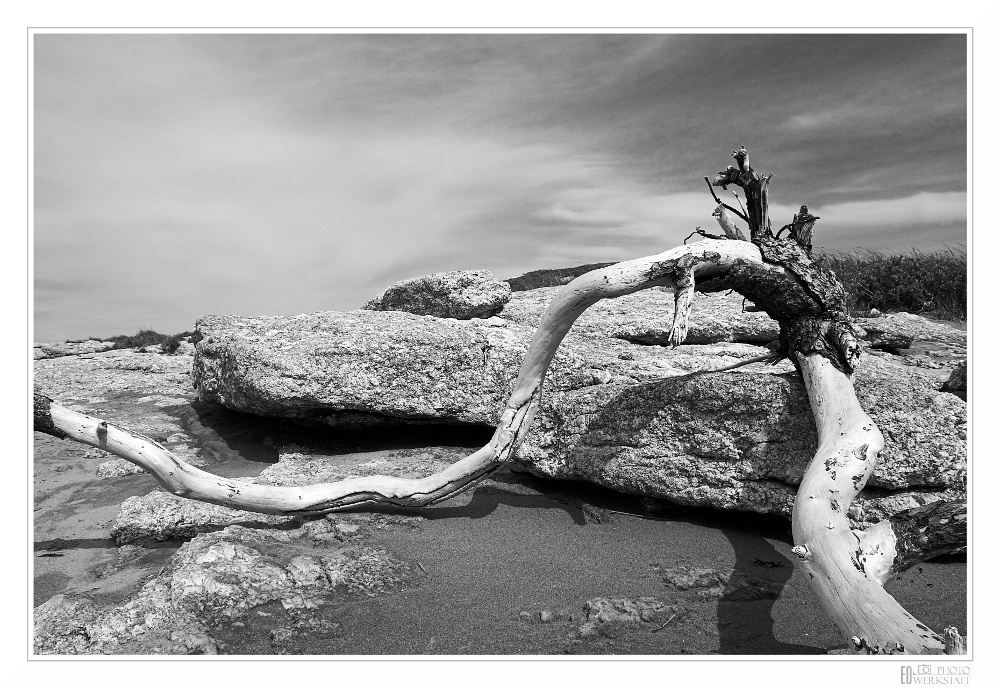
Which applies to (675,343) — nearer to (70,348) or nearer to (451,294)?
(451,294)

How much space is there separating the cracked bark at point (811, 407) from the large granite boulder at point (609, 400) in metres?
0.37

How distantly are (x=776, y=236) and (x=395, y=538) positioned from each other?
4.24 m

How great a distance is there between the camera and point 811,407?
5.26 m

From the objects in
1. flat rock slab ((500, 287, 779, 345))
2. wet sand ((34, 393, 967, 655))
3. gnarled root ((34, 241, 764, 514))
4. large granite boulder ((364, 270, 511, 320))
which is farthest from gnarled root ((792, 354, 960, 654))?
large granite boulder ((364, 270, 511, 320))

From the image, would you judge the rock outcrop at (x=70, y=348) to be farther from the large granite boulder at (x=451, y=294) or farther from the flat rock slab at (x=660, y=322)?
the flat rock slab at (x=660, y=322)

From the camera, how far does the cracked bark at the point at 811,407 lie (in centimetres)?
419

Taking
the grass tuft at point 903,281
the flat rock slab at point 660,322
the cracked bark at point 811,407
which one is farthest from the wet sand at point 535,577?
the grass tuft at point 903,281

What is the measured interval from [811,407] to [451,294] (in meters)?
5.21

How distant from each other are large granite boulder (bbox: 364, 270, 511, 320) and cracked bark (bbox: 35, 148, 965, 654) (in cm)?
372

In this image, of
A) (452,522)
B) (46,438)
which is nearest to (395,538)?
(452,522)

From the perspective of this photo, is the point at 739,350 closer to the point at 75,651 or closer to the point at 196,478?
the point at 196,478

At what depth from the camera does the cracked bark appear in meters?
4.19

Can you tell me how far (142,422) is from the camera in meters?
8.52
